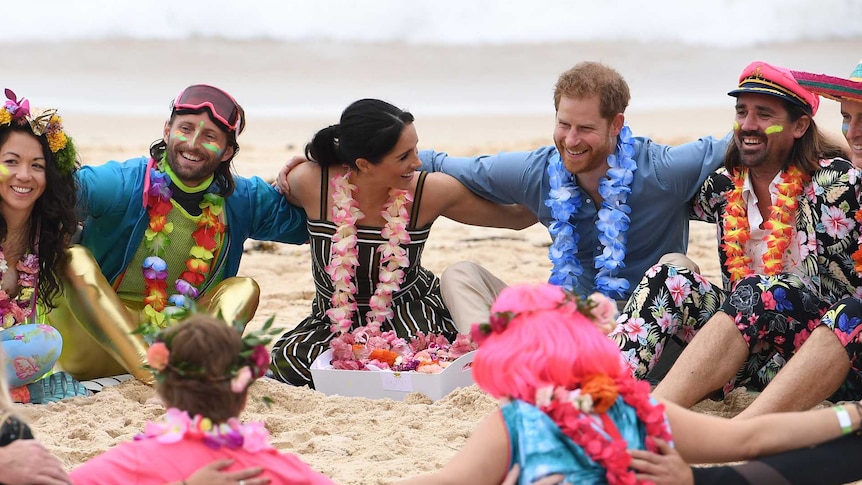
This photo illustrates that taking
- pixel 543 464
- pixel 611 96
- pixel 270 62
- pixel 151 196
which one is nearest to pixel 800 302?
pixel 611 96

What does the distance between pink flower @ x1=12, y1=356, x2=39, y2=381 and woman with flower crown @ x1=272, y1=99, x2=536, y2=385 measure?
3.80 feet

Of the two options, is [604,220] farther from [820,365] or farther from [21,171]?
[21,171]

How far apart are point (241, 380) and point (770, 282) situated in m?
2.59

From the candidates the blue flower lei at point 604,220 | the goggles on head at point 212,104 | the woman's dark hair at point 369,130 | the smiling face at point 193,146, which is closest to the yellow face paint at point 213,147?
the smiling face at point 193,146

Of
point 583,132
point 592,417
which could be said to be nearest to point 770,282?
point 583,132

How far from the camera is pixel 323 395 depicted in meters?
5.16

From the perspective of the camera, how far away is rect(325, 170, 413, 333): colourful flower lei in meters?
5.44

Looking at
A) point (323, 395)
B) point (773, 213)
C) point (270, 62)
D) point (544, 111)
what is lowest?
point (323, 395)

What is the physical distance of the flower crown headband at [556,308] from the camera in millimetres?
2891

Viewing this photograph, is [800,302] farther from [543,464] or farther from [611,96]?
[543,464]

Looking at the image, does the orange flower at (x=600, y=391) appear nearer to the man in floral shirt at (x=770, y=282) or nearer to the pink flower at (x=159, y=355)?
the pink flower at (x=159, y=355)

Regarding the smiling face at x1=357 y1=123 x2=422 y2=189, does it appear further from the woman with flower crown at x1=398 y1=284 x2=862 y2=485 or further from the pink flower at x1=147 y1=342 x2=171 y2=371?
the pink flower at x1=147 y1=342 x2=171 y2=371

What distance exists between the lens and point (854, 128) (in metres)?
4.48

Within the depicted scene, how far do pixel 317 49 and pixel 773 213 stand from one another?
2470cm
